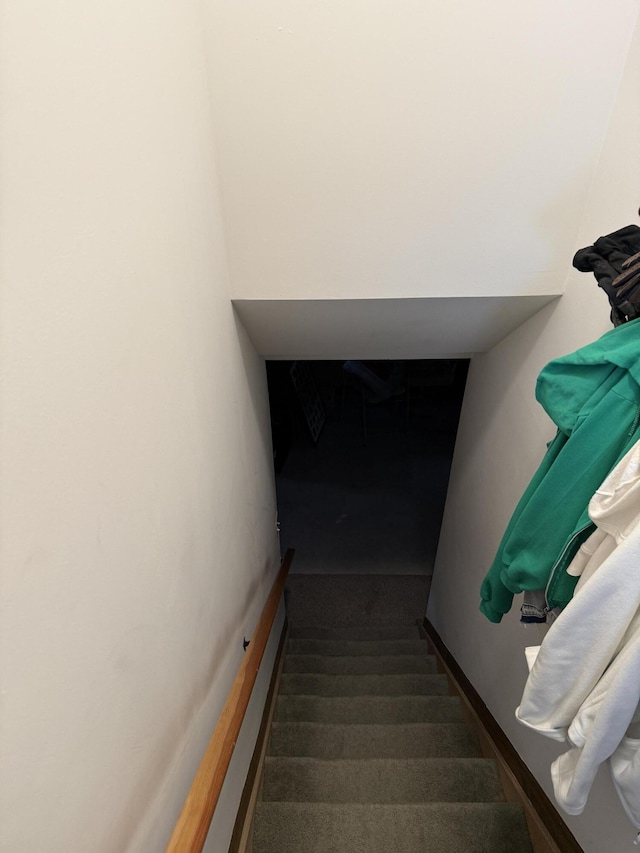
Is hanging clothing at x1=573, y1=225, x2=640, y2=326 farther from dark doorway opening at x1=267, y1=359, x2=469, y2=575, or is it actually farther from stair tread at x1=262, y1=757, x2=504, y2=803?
dark doorway opening at x1=267, y1=359, x2=469, y2=575

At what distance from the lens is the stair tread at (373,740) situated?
1810mm

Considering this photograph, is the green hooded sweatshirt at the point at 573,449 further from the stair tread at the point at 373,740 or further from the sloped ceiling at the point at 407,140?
the stair tread at the point at 373,740

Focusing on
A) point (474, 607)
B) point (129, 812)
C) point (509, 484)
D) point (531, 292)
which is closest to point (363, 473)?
point (474, 607)

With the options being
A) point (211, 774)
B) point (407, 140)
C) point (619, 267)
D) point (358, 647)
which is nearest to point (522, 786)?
point (211, 774)

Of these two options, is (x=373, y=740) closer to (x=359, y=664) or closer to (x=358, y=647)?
(x=359, y=664)

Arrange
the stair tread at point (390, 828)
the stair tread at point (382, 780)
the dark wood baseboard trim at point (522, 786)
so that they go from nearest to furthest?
the dark wood baseboard trim at point (522, 786), the stair tread at point (390, 828), the stair tread at point (382, 780)

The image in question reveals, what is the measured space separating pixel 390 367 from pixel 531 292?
166 inches

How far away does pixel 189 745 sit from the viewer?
3.09 feet

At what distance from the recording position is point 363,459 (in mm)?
4977

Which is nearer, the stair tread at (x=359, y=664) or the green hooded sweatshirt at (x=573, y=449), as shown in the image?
the green hooded sweatshirt at (x=573, y=449)

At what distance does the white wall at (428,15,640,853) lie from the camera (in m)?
1.06

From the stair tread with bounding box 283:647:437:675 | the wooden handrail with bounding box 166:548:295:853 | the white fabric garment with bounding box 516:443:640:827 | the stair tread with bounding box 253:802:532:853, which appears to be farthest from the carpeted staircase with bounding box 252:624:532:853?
the white fabric garment with bounding box 516:443:640:827

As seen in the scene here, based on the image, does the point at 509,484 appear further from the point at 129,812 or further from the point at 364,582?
the point at 364,582

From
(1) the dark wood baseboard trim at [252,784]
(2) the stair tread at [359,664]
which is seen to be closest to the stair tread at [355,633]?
(2) the stair tread at [359,664]
